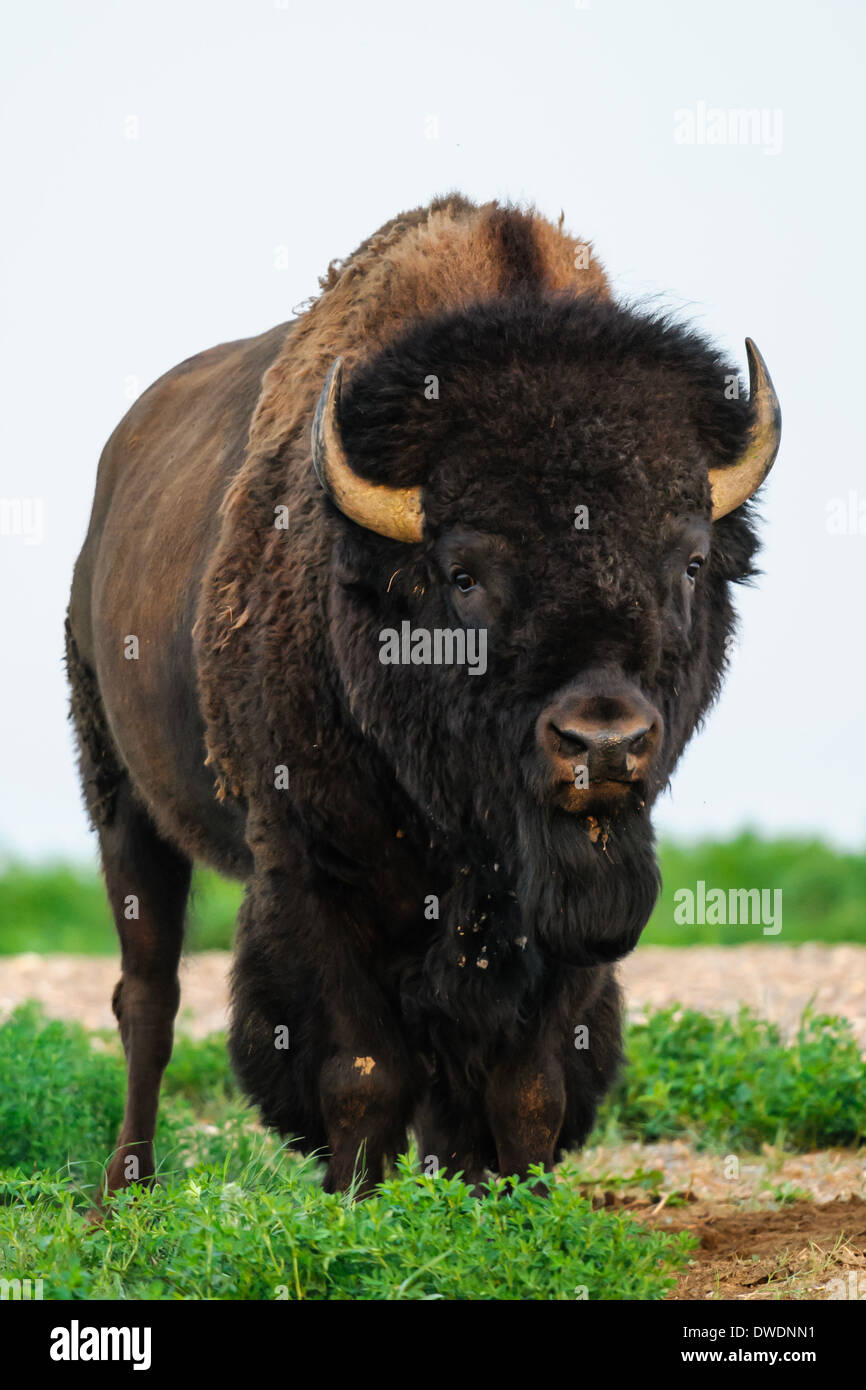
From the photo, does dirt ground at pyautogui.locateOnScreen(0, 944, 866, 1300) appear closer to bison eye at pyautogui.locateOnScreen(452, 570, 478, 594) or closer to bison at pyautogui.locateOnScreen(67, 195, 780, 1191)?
bison at pyautogui.locateOnScreen(67, 195, 780, 1191)

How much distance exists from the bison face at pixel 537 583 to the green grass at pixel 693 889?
30.8 ft

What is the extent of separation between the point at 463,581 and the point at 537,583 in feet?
0.95

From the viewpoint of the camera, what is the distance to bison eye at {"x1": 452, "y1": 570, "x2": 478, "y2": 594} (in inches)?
192

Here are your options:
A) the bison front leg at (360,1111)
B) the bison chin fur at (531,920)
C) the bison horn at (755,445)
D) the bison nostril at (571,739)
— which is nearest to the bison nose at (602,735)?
the bison nostril at (571,739)

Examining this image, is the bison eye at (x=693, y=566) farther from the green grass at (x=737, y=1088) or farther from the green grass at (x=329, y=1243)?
the green grass at (x=737, y=1088)

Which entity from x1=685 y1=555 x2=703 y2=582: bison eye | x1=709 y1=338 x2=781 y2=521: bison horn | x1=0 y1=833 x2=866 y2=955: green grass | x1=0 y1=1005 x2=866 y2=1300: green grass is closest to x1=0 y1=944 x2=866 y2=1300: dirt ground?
x1=0 y1=1005 x2=866 y2=1300: green grass

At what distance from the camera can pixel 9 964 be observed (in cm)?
1329

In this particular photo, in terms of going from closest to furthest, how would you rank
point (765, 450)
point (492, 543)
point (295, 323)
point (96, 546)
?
point (492, 543) → point (765, 450) → point (295, 323) → point (96, 546)

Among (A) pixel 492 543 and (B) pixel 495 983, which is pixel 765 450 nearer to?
(A) pixel 492 543

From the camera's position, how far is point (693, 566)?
501 cm

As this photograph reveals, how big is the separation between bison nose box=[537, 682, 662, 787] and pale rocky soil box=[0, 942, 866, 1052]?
16.6ft

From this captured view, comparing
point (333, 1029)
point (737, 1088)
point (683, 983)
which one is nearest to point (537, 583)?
point (333, 1029)
